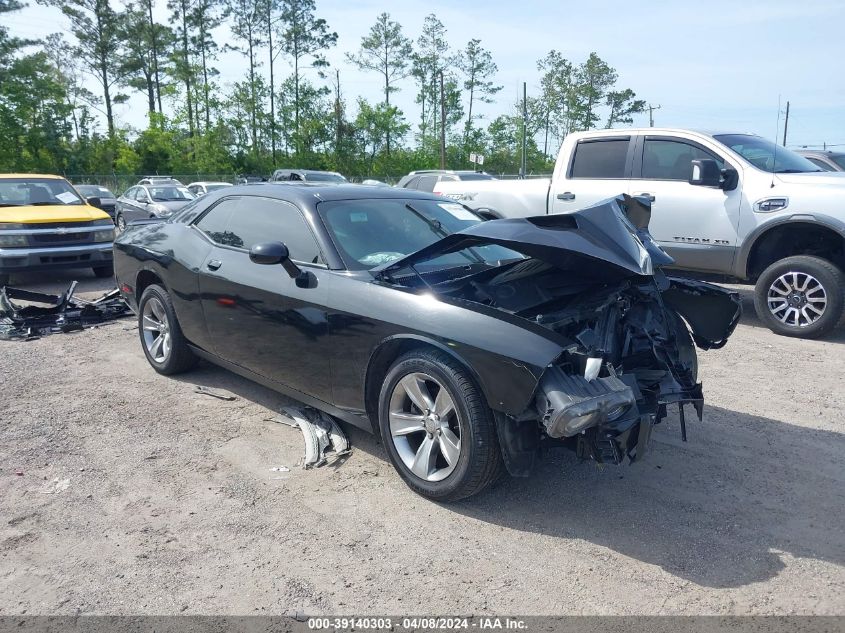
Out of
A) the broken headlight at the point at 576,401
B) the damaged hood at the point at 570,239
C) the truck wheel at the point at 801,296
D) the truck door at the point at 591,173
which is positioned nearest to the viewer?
the broken headlight at the point at 576,401

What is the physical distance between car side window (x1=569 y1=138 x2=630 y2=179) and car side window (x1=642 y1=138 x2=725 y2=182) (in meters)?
0.28

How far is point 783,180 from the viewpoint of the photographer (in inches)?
276

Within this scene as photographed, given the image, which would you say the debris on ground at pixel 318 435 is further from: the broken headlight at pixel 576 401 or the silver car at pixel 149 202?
the silver car at pixel 149 202

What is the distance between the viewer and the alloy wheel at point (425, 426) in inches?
133

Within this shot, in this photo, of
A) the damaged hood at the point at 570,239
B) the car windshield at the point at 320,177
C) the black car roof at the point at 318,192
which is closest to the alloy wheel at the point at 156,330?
the black car roof at the point at 318,192

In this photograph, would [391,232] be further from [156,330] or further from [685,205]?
[685,205]

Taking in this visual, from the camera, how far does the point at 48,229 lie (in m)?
9.67

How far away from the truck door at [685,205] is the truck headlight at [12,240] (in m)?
8.39

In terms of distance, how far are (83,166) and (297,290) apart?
46.8m

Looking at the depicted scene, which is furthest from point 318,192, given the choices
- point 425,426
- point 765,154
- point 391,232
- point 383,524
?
point 765,154

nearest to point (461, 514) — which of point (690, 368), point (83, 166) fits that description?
point (690, 368)

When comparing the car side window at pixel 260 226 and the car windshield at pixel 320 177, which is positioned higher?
the car windshield at pixel 320 177

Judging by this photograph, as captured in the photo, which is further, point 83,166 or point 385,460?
point 83,166

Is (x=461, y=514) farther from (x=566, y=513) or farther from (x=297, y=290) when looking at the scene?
(x=297, y=290)
